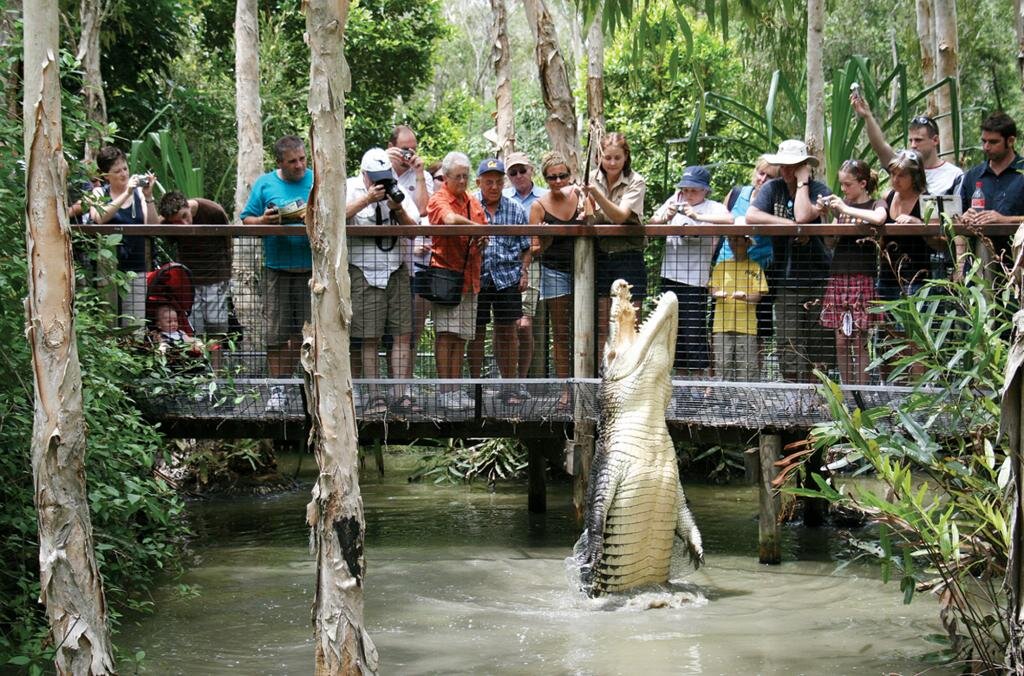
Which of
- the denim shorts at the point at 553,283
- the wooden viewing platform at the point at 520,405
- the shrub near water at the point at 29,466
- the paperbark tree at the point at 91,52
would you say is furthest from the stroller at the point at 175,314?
the paperbark tree at the point at 91,52

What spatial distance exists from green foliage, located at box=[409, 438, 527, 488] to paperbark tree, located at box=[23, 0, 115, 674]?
274 inches

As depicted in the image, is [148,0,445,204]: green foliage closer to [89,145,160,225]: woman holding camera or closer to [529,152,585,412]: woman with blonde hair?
[89,145,160,225]: woman holding camera

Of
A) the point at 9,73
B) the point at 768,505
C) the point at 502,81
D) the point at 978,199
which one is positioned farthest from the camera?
the point at 502,81

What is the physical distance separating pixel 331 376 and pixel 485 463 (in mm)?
7195

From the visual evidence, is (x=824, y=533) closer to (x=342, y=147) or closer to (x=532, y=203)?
(x=532, y=203)

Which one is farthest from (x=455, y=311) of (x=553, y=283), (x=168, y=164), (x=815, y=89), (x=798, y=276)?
(x=815, y=89)

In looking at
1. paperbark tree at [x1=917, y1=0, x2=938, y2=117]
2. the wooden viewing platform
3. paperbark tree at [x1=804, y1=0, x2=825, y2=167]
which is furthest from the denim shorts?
paperbark tree at [x1=917, y1=0, x2=938, y2=117]

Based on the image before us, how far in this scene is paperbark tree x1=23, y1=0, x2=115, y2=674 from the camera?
4543mm

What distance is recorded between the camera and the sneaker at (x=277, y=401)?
7902mm

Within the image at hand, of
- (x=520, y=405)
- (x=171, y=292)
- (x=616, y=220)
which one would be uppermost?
(x=616, y=220)

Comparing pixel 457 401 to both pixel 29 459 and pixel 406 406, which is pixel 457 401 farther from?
pixel 29 459

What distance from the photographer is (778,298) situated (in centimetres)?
768

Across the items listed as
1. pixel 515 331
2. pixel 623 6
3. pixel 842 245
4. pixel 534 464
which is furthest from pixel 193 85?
pixel 623 6

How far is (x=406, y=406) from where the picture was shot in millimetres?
7914
